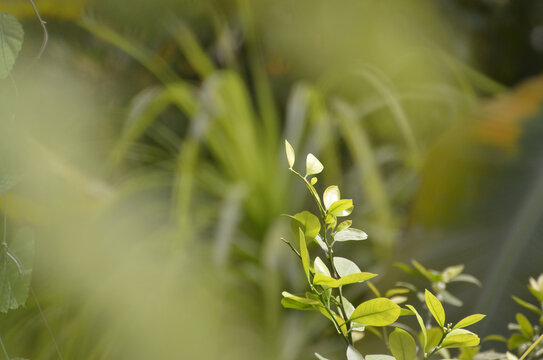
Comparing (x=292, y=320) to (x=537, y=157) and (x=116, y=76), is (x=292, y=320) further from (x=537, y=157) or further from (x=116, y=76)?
(x=116, y=76)

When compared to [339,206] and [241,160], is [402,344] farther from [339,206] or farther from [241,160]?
[241,160]

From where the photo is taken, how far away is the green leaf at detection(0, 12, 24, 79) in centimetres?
29

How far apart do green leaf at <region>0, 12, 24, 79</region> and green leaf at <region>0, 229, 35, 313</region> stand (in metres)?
0.11

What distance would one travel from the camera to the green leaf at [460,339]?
0.21 m

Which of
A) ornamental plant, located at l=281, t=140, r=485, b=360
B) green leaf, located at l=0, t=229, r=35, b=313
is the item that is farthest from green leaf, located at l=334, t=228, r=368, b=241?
green leaf, located at l=0, t=229, r=35, b=313

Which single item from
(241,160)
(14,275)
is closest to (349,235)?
(14,275)

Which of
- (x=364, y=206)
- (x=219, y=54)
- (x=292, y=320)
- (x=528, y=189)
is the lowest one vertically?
(x=292, y=320)

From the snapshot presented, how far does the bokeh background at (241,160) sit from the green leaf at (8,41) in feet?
0.07

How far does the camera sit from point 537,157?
2.41ft

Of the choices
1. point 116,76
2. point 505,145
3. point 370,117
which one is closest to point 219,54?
point 116,76

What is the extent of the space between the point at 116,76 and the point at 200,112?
10.6 inches

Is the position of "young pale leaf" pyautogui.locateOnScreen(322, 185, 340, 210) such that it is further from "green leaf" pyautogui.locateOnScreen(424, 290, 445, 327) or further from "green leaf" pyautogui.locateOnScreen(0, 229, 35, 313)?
"green leaf" pyautogui.locateOnScreen(0, 229, 35, 313)

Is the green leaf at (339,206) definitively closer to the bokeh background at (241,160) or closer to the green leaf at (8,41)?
the bokeh background at (241,160)

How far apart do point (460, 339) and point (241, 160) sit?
36.6 inches
